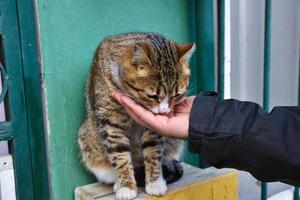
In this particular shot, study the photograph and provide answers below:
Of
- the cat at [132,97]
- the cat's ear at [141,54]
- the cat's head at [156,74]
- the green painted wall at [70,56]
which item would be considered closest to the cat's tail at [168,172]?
the cat at [132,97]

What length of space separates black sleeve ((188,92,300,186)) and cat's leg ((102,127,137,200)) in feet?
0.89

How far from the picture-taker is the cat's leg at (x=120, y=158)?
120 centimetres

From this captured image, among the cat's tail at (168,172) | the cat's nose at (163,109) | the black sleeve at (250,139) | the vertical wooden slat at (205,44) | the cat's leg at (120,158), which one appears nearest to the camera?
the black sleeve at (250,139)

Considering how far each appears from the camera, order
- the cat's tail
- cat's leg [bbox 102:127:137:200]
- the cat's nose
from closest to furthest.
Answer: the cat's nose, cat's leg [bbox 102:127:137:200], the cat's tail

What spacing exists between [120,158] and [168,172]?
0.66 feet

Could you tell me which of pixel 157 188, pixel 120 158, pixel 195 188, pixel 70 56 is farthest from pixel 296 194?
pixel 70 56

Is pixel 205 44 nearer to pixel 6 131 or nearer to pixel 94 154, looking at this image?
pixel 94 154

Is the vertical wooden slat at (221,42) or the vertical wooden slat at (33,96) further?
the vertical wooden slat at (221,42)

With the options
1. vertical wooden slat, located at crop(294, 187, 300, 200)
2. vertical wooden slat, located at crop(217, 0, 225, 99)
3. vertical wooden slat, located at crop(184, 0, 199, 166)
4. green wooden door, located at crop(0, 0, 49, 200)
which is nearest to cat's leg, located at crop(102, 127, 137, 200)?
green wooden door, located at crop(0, 0, 49, 200)

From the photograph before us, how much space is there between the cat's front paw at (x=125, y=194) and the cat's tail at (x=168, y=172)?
3.8 inches

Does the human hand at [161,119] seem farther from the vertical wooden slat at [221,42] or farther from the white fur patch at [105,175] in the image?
the vertical wooden slat at [221,42]

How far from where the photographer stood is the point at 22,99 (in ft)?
3.89

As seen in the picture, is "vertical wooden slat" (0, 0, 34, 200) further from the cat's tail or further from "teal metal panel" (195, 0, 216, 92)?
"teal metal panel" (195, 0, 216, 92)

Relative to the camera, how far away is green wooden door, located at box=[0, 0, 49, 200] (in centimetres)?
114
